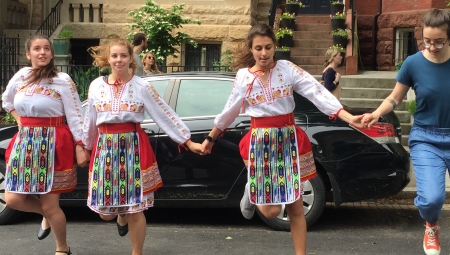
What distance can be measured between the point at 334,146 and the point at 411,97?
658 centimetres

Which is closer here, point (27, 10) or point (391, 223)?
point (391, 223)

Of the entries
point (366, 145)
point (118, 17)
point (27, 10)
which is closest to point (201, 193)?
point (366, 145)

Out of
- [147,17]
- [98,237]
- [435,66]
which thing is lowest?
[98,237]

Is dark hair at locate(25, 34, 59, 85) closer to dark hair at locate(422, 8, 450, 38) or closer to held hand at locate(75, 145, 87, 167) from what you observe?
held hand at locate(75, 145, 87, 167)

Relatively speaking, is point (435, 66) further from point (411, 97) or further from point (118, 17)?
point (118, 17)

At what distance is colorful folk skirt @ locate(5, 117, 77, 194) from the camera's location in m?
5.79

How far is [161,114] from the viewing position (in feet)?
18.8

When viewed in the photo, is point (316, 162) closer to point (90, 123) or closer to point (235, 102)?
point (235, 102)

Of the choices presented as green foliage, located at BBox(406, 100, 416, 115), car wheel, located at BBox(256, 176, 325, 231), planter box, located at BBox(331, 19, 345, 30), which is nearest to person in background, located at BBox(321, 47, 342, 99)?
green foliage, located at BBox(406, 100, 416, 115)

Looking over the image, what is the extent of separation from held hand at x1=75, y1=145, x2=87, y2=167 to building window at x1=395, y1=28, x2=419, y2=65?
12553 millimetres

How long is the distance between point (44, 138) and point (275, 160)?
181cm

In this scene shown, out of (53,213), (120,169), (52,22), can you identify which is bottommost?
(53,213)

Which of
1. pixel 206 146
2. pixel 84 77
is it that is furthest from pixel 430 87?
pixel 84 77

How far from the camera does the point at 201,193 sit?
719cm
